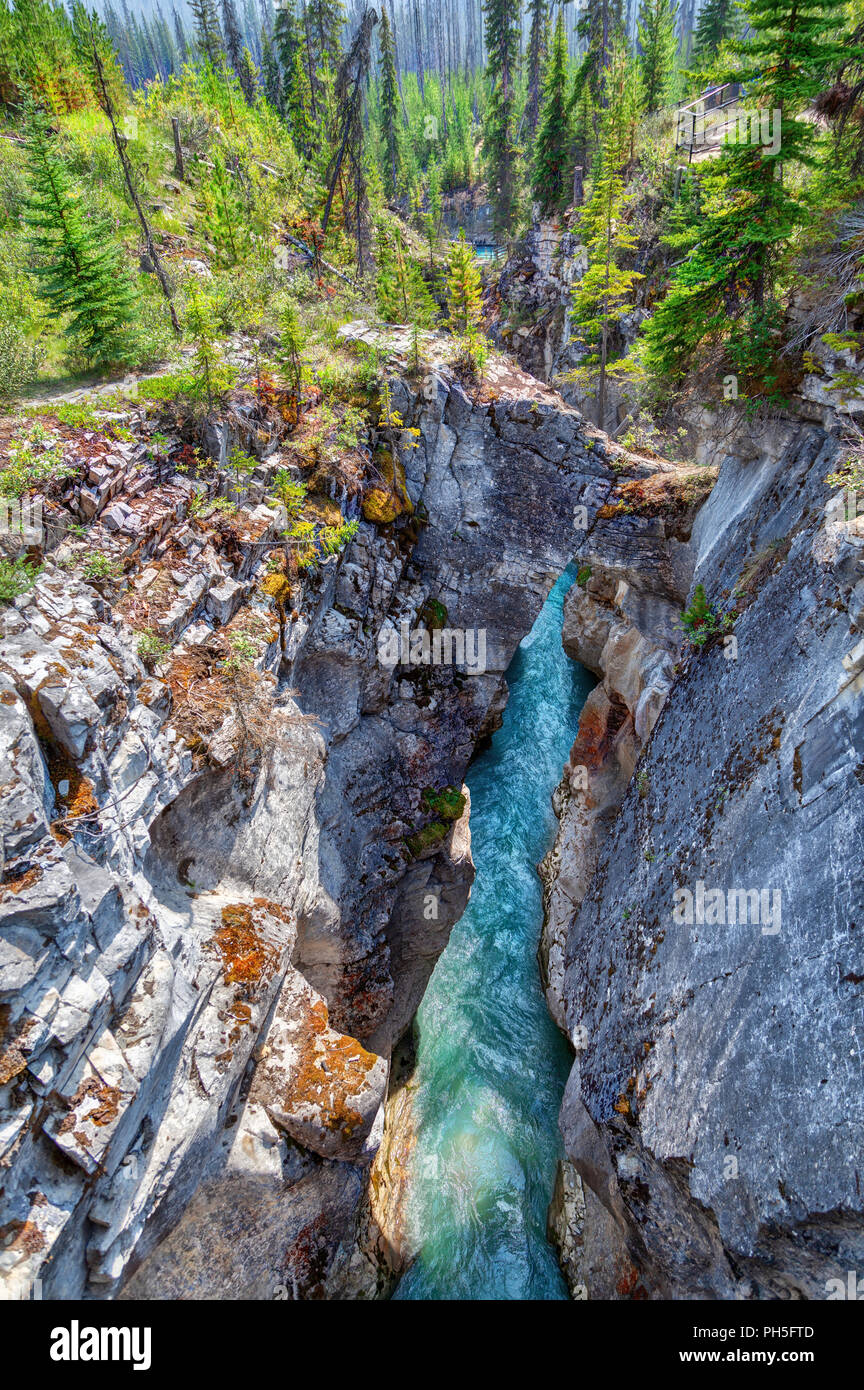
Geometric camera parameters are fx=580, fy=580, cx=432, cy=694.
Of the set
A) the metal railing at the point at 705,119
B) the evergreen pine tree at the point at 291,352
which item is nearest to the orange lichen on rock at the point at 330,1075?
the evergreen pine tree at the point at 291,352

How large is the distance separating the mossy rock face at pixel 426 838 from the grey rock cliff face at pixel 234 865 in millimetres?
75

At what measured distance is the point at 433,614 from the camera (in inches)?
592

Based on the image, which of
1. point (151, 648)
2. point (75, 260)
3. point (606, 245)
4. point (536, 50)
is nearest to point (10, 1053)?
point (151, 648)

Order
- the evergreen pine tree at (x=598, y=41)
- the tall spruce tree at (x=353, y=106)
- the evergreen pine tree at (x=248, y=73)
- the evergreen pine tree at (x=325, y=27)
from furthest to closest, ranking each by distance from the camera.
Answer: the evergreen pine tree at (x=248, y=73), the evergreen pine tree at (x=598, y=41), the evergreen pine tree at (x=325, y=27), the tall spruce tree at (x=353, y=106)

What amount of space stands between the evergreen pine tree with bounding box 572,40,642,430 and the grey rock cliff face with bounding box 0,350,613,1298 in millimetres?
8064

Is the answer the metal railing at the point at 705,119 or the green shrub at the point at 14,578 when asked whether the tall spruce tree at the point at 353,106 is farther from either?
the metal railing at the point at 705,119

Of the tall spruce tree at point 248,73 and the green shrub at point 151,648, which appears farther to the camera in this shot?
the tall spruce tree at point 248,73

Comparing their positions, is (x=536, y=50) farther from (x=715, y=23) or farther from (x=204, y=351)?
(x=204, y=351)

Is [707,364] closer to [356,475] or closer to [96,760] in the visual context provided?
[356,475]

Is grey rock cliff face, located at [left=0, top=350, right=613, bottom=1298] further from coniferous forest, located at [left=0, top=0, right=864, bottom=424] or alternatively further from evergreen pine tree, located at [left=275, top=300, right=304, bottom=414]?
coniferous forest, located at [left=0, top=0, right=864, bottom=424]

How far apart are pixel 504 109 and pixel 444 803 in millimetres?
46688

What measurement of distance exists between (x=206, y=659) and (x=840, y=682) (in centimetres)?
826


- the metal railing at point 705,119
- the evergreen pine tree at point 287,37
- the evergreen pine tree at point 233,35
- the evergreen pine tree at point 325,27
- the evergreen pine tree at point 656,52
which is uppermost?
the evergreen pine tree at point 233,35

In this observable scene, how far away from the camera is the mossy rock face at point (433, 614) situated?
48.7 ft
